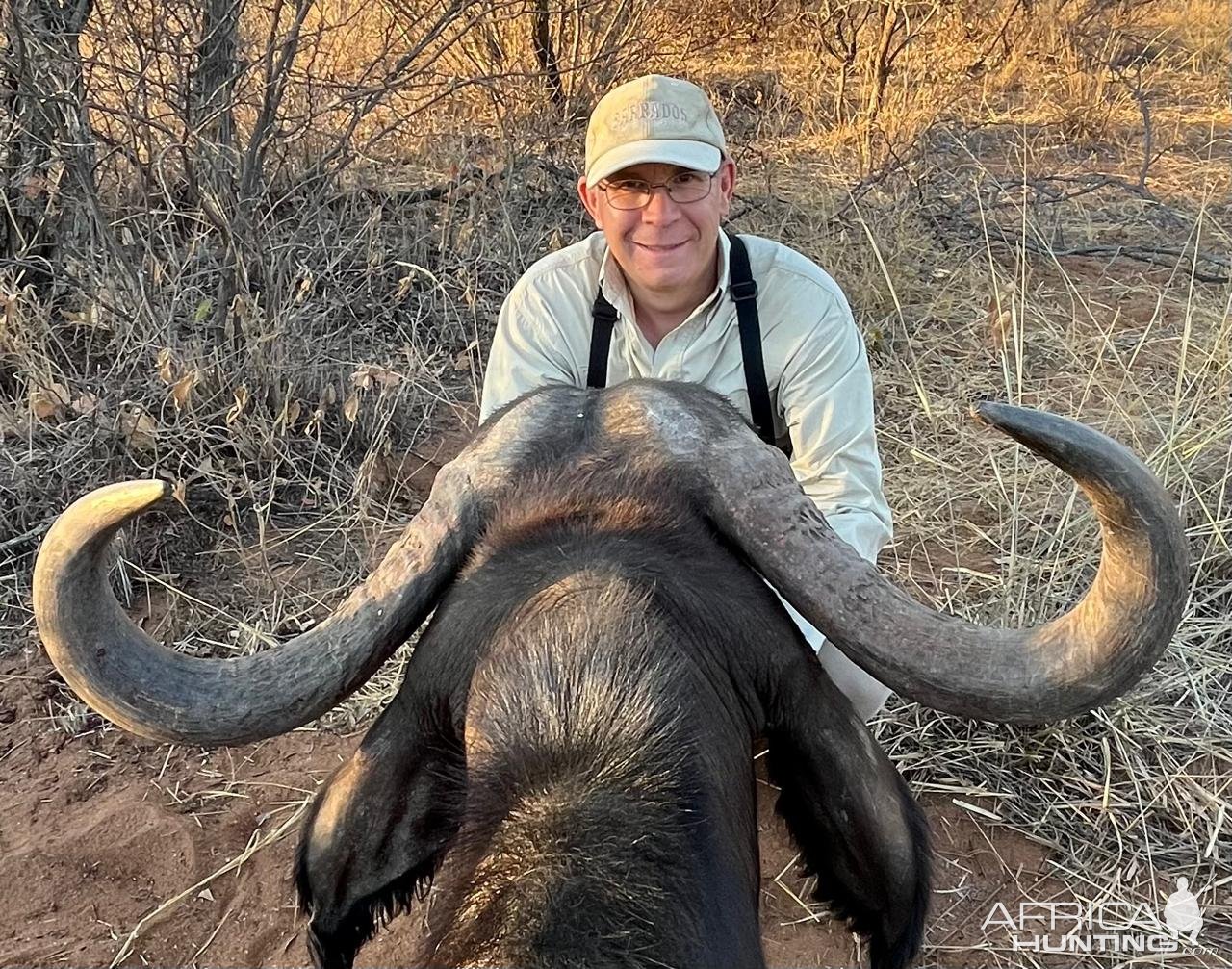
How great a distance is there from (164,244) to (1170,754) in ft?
15.5

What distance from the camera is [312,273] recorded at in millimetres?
5535

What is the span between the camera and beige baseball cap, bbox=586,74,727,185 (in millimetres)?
3021

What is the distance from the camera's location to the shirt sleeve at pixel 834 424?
314 centimetres

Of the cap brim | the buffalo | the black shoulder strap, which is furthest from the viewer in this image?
the black shoulder strap

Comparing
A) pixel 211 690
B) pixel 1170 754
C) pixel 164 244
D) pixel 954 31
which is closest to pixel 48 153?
pixel 164 244

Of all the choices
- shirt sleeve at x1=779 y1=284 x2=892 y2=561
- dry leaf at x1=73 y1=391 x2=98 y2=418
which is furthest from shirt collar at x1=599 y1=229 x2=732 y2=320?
dry leaf at x1=73 y1=391 x2=98 y2=418

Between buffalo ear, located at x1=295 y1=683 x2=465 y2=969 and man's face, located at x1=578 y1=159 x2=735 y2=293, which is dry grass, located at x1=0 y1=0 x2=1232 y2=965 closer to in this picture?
man's face, located at x1=578 y1=159 x2=735 y2=293

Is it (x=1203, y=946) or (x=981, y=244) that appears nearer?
(x=1203, y=946)

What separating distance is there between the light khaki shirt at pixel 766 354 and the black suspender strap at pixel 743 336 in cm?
3

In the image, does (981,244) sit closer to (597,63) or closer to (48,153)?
(597,63)

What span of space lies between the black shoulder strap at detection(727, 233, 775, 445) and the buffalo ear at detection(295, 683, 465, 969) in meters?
1.56

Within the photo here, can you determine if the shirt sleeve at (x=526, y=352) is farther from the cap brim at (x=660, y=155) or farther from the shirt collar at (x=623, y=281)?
the cap brim at (x=660, y=155)

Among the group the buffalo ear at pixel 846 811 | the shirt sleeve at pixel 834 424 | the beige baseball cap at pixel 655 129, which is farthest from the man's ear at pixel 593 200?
the buffalo ear at pixel 846 811
